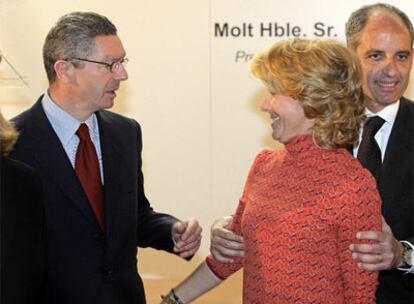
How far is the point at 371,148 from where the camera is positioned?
8.57ft

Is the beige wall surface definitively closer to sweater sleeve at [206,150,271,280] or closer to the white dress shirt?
the white dress shirt

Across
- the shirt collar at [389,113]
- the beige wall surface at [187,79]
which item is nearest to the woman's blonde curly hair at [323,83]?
the shirt collar at [389,113]

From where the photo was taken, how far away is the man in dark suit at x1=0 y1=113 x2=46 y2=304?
1.84 metres

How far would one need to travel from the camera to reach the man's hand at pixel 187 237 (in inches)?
110

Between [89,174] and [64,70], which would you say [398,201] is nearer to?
[89,174]

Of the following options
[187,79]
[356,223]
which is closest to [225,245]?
[356,223]

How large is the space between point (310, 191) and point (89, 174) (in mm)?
913

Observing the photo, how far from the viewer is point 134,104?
15.7 feet

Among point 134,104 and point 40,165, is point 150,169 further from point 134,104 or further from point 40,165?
point 40,165

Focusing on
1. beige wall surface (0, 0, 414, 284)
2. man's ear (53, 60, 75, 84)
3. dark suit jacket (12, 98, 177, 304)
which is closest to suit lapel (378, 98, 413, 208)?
dark suit jacket (12, 98, 177, 304)

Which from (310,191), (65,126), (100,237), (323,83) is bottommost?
(100,237)

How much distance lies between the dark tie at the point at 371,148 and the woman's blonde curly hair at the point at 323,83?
488mm

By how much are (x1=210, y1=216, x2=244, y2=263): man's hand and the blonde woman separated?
0.30 ft

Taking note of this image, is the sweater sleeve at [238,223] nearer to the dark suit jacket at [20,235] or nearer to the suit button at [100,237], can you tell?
the suit button at [100,237]
